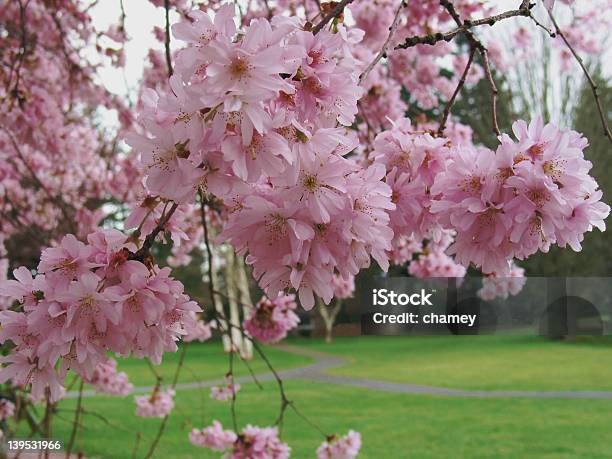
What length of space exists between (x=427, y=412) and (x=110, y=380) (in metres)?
3.72

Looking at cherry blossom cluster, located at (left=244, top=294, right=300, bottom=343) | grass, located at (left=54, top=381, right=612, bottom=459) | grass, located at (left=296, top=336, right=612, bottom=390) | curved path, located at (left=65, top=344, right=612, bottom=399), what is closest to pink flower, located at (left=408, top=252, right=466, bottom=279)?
cherry blossom cluster, located at (left=244, top=294, right=300, bottom=343)

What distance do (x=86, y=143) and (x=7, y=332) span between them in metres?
3.23

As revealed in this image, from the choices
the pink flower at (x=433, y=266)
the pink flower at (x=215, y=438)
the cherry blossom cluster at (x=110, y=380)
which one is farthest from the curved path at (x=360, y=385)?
the pink flower at (x=433, y=266)

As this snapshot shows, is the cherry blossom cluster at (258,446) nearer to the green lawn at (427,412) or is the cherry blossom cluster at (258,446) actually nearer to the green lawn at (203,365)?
the green lawn at (427,412)

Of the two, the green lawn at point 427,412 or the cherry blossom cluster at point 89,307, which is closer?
the cherry blossom cluster at point 89,307

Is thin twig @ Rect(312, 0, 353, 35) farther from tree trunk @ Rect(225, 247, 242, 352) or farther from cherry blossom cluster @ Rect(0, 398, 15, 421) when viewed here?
cherry blossom cluster @ Rect(0, 398, 15, 421)

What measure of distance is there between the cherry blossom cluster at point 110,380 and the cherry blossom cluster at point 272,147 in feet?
8.29

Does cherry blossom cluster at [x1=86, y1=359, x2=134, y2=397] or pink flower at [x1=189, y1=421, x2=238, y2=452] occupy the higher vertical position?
cherry blossom cluster at [x1=86, y1=359, x2=134, y2=397]

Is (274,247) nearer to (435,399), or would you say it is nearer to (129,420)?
(129,420)

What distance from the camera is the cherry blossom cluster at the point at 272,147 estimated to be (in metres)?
0.55

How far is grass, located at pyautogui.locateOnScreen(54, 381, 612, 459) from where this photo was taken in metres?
4.86

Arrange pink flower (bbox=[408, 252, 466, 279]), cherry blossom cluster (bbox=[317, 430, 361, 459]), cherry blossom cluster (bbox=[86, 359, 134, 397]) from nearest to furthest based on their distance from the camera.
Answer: cherry blossom cluster (bbox=[317, 430, 361, 459]), pink flower (bbox=[408, 252, 466, 279]), cherry blossom cluster (bbox=[86, 359, 134, 397])

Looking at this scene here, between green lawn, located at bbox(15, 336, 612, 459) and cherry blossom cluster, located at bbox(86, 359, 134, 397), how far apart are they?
18cm

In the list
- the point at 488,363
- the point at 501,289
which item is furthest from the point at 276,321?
the point at 488,363
